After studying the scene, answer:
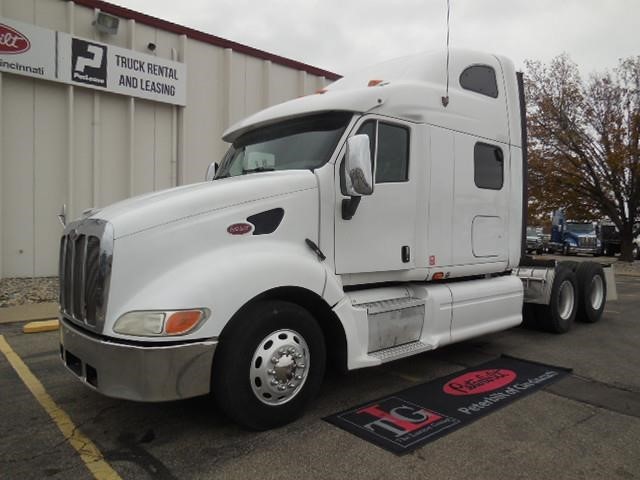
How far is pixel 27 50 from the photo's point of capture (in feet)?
31.4

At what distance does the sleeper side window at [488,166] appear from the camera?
548cm

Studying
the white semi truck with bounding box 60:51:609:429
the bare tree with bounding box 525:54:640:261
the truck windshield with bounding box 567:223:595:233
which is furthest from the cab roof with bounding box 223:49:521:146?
the truck windshield with bounding box 567:223:595:233

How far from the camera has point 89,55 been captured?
1022 cm

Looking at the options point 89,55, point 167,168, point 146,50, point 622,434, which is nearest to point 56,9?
point 89,55

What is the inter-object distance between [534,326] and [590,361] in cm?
164

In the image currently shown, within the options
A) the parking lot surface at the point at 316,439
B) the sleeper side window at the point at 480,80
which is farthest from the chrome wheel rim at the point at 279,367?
the sleeper side window at the point at 480,80

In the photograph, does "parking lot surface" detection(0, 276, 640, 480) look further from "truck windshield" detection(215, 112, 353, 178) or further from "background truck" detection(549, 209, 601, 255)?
"background truck" detection(549, 209, 601, 255)

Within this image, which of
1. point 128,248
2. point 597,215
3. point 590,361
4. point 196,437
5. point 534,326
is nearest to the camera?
point 128,248

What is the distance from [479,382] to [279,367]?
223 cm

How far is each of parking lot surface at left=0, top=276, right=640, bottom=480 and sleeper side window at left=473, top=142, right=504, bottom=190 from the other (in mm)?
2203

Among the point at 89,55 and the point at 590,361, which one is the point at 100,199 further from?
the point at 590,361

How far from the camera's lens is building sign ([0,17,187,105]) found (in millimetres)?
9477

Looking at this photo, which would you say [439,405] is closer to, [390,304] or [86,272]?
[390,304]

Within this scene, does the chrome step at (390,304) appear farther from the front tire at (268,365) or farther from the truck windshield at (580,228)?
the truck windshield at (580,228)
